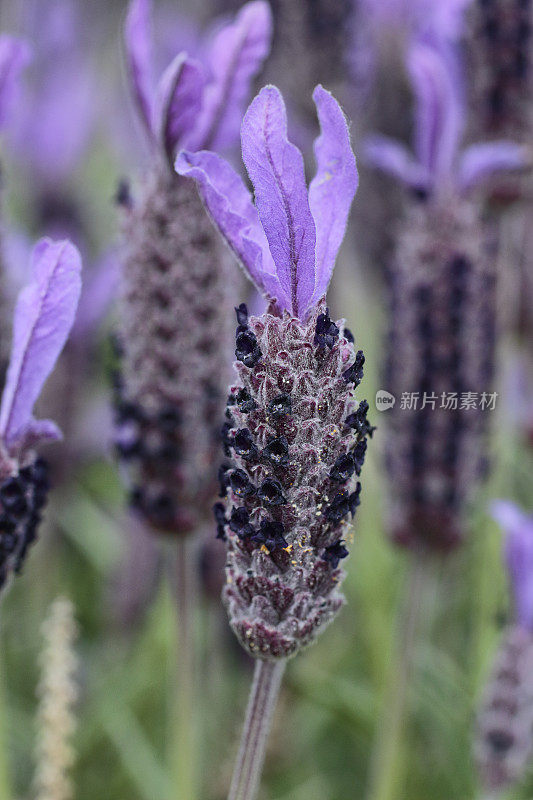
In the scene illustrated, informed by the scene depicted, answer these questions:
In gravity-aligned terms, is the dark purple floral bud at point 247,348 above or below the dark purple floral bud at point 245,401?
above

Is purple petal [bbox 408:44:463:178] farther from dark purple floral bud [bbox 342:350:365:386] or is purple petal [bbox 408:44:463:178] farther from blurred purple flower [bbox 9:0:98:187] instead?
blurred purple flower [bbox 9:0:98:187]

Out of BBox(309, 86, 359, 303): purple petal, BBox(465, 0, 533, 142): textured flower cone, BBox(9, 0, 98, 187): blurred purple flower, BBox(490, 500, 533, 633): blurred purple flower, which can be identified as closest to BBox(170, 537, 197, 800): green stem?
BBox(490, 500, 533, 633): blurred purple flower

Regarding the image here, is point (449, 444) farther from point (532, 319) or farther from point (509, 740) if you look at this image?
point (532, 319)
